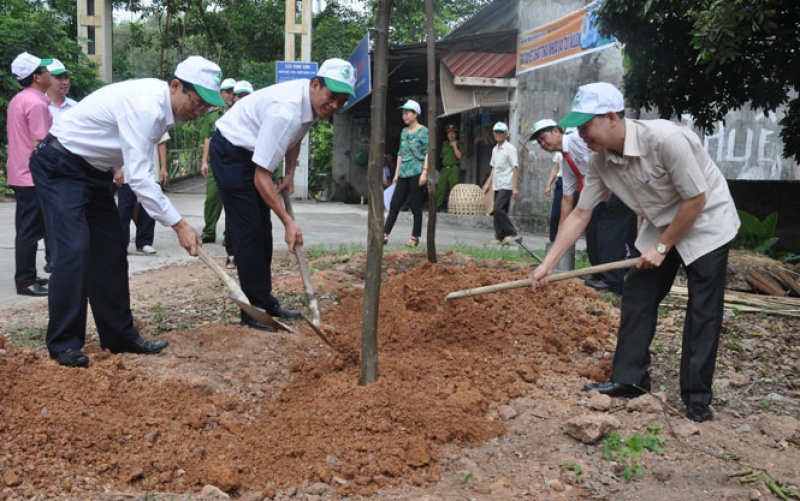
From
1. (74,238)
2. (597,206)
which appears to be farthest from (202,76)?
(597,206)

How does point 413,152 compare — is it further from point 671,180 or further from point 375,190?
point 375,190

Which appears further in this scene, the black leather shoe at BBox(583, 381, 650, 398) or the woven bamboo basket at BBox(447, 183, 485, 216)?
the woven bamboo basket at BBox(447, 183, 485, 216)

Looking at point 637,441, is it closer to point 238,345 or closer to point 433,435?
point 433,435

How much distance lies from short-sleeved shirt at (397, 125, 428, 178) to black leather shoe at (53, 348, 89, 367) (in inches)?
225

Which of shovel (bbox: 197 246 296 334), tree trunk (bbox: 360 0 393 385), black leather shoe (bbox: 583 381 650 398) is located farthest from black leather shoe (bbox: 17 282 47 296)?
black leather shoe (bbox: 583 381 650 398)

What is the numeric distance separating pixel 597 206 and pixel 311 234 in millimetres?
5589

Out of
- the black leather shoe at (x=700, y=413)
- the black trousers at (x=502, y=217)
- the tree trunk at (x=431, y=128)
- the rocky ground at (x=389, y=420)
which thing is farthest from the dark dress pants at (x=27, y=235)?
the black trousers at (x=502, y=217)

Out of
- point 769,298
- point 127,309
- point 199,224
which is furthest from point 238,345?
point 199,224

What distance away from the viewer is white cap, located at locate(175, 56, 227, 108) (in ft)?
12.9

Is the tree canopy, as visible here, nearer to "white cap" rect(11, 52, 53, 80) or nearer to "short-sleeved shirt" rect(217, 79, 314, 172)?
"short-sleeved shirt" rect(217, 79, 314, 172)

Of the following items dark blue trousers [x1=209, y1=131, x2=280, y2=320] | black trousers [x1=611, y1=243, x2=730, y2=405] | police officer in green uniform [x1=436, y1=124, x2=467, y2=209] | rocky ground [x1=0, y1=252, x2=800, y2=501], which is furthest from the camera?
police officer in green uniform [x1=436, y1=124, x2=467, y2=209]

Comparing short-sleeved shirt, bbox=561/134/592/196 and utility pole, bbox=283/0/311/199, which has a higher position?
utility pole, bbox=283/0/311/199

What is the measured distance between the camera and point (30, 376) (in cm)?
344

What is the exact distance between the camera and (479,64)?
13867 mm
